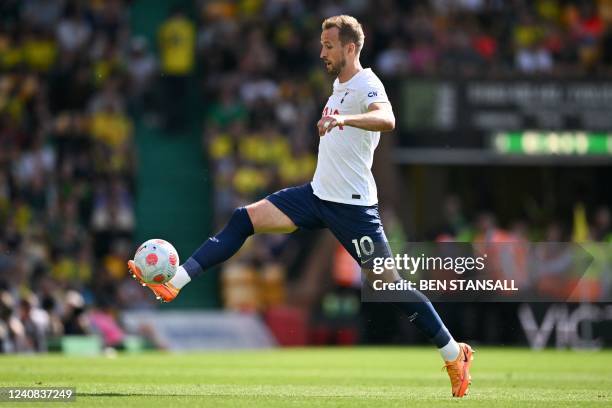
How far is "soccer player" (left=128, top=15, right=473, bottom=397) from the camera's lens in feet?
33.2

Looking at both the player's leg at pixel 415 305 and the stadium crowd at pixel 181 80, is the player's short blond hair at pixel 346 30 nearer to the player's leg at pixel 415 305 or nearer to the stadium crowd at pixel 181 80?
the player's leg at pixel 415 305

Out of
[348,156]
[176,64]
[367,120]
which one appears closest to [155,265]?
[348,156]

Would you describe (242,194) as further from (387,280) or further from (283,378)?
(387,280)

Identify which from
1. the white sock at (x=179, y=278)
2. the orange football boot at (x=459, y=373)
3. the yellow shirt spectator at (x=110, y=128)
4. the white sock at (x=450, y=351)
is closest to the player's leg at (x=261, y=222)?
the white sock at (x=179, y=278)

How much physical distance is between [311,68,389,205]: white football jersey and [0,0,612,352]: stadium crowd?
10718mm

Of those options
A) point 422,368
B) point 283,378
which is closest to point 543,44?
point 422,368

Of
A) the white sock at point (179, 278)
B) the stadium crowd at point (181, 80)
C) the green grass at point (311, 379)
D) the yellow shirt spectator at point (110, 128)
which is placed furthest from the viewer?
the yellow shirt spectator at point (110, 128)

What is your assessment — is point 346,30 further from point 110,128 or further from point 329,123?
point 110,128

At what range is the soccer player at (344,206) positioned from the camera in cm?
1011

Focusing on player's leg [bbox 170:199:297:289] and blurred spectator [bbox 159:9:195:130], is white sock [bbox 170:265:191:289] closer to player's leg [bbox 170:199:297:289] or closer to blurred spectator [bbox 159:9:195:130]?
player's leg [bbox 170:199:297:289]

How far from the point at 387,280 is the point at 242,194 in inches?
555

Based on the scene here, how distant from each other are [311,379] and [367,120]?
362 cm

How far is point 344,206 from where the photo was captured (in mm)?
10312

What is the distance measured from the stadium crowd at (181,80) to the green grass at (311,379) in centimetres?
512
